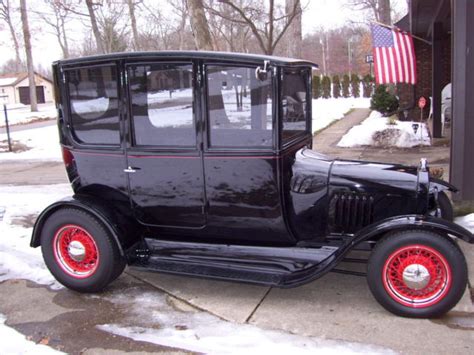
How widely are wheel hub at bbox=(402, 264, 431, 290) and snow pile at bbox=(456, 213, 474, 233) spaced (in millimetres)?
1927

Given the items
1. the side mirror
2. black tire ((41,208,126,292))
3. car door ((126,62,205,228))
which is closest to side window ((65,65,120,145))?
car door ((126,62,205,228))

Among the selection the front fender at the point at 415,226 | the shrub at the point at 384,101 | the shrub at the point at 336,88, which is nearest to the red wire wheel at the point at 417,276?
the front fender at the point at 415,226

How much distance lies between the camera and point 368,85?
33.9m

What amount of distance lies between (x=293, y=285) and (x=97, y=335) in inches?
53.4

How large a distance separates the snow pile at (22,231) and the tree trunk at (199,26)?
357cm

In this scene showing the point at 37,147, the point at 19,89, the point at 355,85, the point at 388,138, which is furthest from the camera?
the point at 19,89

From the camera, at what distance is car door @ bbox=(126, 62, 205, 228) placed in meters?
3.67

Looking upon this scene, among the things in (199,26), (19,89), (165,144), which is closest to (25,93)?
(19,89)

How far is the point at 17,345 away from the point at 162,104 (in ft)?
6.37

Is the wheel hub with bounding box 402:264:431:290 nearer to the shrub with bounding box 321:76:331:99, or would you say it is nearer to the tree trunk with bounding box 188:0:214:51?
the tree trunk with bounding box 188:0:214:51

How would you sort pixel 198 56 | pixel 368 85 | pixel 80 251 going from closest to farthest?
1. pixel 198 56
2. pixel 80 251
3. pixel 368 85

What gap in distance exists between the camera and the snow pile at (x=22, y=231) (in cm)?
444

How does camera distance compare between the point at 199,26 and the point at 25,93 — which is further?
the point at 25,93

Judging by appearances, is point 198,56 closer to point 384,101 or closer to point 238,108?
point 238,108
